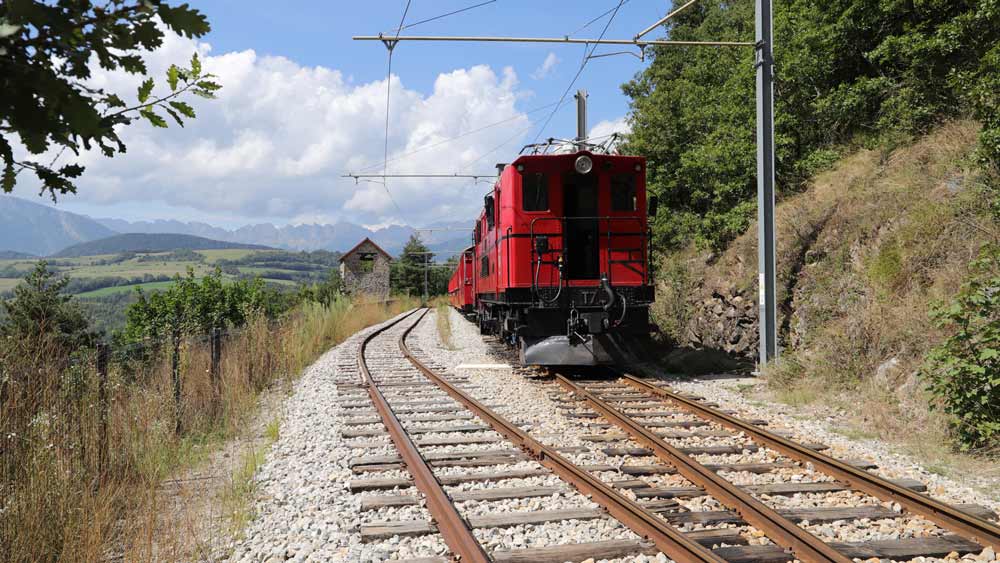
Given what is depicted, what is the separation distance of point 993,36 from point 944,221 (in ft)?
15.9

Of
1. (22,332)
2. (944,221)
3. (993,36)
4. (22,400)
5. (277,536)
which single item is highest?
(993,36)

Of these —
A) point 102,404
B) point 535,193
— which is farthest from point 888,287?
point 102,404

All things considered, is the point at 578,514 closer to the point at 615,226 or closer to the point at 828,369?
the point at 828,369

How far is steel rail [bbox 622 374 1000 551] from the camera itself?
3697mm

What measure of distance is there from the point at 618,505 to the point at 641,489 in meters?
0.51

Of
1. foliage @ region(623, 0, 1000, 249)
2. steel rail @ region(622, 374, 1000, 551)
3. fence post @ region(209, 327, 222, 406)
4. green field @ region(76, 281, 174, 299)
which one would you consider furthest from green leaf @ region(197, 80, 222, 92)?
green field @ region(76, 281, 174, 299)

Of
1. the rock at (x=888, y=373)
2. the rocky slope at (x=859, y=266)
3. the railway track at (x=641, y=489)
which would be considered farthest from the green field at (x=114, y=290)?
the rock at (x=888, y=373)

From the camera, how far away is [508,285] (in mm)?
10523

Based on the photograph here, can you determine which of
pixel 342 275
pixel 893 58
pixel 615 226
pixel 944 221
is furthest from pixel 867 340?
pixel 342 275

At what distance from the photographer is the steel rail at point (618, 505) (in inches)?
135

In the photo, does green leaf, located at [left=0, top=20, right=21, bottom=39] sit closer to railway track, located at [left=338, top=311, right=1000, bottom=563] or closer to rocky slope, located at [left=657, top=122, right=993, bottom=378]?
railway track, located at [left=338, top=311, right=1000, bottom=563]

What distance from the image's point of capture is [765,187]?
9.93 metres

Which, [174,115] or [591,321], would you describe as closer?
[174,115]

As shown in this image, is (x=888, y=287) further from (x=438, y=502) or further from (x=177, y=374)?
(x=177, y=374)
